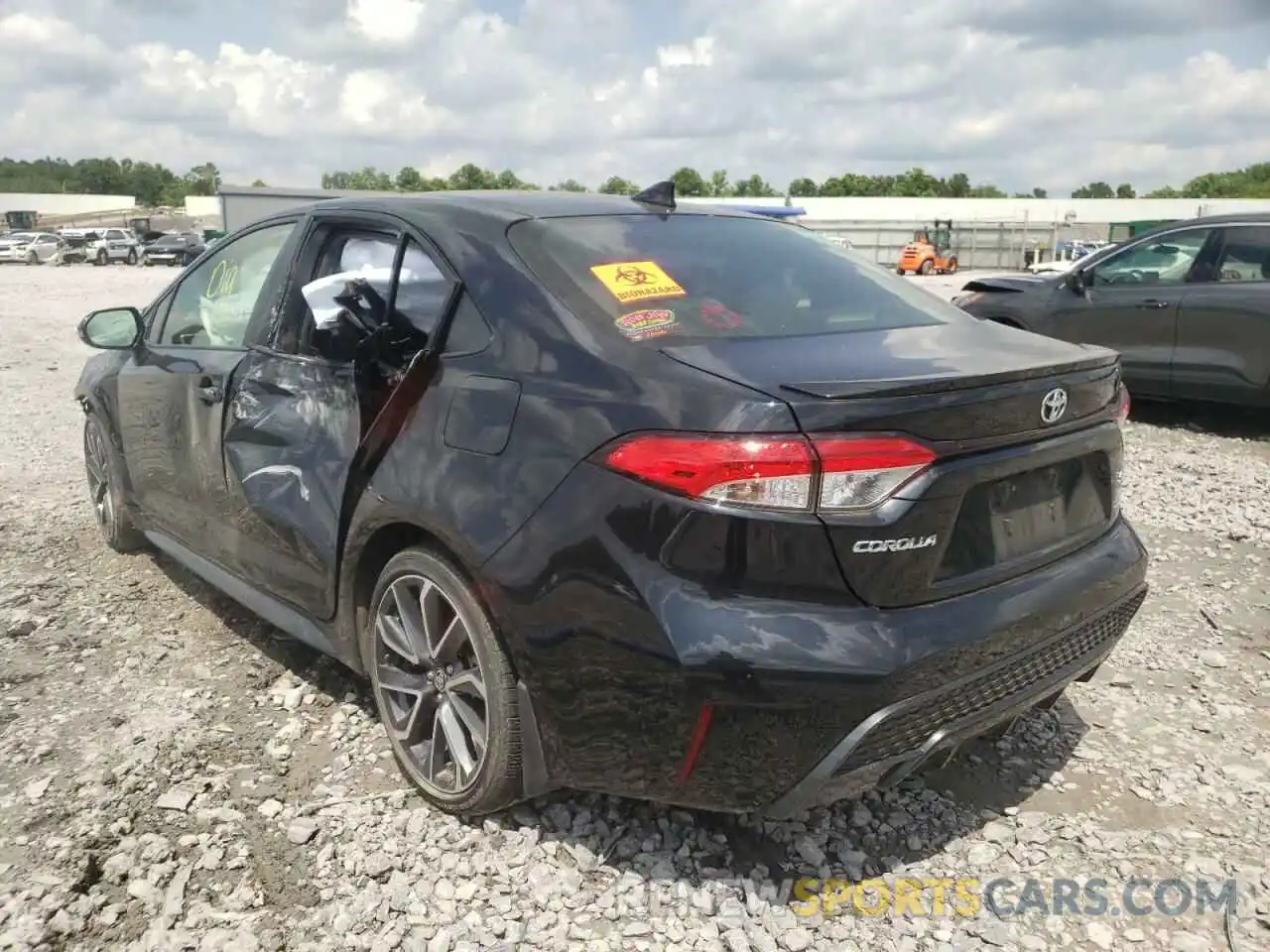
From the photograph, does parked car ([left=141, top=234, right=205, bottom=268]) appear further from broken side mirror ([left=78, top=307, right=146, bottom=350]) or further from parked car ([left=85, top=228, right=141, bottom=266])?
broken side mirror ([left=78, top=307, right=146, bottom=350])

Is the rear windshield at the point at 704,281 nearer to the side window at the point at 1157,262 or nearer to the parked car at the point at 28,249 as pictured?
the side window at the point at 1157,262

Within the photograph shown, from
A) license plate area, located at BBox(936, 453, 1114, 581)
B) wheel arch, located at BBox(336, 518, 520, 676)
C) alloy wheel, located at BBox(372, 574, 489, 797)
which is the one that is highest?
license plate area, located at BBox(936, 453, 1114, 581)

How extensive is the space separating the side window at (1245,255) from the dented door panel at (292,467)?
702cm

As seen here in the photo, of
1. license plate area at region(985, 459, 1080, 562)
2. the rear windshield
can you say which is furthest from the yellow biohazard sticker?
license plate area at region(985, 459, 1080, 562)

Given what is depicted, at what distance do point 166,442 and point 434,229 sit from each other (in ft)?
5.86

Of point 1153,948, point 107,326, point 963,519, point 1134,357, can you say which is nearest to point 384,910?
point 963,519

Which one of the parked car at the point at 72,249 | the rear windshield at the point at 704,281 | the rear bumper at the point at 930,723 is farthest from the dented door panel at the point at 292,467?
the parked car at the point at 72,249

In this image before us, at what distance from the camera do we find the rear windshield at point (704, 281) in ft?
8.39

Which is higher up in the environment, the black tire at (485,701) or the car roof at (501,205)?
the car roof at (501,205)

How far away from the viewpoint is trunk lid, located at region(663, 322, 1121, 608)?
7.03 ft

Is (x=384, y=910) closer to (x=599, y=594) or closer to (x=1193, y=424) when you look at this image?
(x=599, y=594)

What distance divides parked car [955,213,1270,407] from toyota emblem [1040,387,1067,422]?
4.78 m

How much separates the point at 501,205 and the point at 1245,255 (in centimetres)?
665

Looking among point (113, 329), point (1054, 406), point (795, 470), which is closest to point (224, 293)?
point (113, 329)
